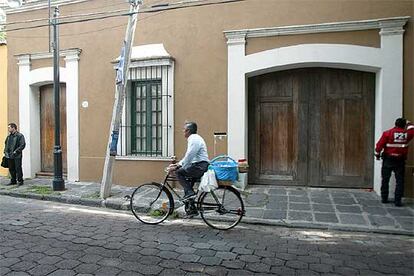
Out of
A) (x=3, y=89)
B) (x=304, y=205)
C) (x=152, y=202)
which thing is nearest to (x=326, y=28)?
(x=304, y=205)

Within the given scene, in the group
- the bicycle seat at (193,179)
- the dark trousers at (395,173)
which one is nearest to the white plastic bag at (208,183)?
the bicycle seat at (193,179)

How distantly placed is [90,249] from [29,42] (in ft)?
26.5

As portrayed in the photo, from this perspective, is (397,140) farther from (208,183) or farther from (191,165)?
(191,165)

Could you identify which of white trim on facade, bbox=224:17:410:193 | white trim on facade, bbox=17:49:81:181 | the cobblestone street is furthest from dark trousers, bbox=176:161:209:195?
white trim on facade, bbox=17:49:81:181

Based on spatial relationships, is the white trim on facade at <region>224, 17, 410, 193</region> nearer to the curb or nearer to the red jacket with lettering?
the red jacket with lettering

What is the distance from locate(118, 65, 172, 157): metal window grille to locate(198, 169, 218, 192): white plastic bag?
3450mm

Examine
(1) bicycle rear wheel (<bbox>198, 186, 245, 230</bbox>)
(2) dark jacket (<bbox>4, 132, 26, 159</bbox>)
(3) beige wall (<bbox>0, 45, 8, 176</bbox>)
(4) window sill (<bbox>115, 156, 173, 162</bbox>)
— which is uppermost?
(3) beige wall (<bbox>0, 45, 8, 176</bbox>)

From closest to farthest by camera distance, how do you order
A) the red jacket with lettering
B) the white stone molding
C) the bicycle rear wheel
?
the bicycle rear wheel
the red jacket with lettering
the white stone molding

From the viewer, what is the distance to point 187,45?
8891mm

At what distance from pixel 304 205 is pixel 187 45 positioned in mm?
4650

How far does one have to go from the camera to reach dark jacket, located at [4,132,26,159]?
9508 millimetres

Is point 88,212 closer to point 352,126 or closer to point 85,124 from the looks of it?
point 85,124

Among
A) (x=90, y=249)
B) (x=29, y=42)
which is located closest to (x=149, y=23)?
(x=29, y=42)

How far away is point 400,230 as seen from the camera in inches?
221
